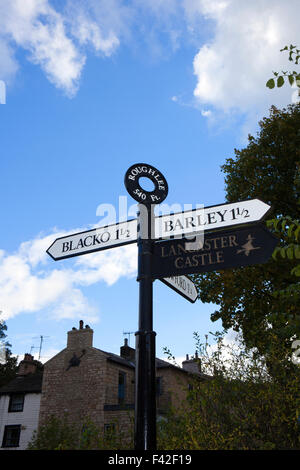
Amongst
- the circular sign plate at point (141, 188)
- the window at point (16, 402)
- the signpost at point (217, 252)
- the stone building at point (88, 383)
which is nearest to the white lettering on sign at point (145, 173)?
the circular sign plate at point (141, 188)

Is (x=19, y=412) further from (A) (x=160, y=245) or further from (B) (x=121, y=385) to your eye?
(A) (x=160, y=245)

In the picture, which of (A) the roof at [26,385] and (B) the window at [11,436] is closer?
(B) the window at [11,436]

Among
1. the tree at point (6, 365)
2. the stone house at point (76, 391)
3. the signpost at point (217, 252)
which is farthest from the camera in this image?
the tree at point (6, 365)

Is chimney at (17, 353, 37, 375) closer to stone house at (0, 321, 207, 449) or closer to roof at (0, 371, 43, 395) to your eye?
roof at (0, 371, 43, 395)

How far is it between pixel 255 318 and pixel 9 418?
21301 mm

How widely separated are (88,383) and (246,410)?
22044 millimetres

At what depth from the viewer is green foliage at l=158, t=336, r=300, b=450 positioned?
532cm

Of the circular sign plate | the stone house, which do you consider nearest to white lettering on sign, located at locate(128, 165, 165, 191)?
the circular sign plate

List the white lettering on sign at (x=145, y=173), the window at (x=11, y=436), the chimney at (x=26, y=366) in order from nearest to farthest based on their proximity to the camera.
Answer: the white lettering on sign at (x=145, y=173), the window at (x=11, y=436), the chimney at (x=26, y=366)

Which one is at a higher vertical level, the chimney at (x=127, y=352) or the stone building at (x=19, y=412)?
the chimney at (x=127, y=352)

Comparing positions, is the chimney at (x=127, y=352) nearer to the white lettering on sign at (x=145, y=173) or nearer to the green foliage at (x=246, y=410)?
the green foliage at (x=246, y=410)

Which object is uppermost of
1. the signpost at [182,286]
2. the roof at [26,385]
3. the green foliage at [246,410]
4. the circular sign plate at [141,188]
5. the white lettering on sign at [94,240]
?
the roof at [26,385]

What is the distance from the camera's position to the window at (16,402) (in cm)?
2930

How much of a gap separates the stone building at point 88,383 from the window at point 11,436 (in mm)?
2974
